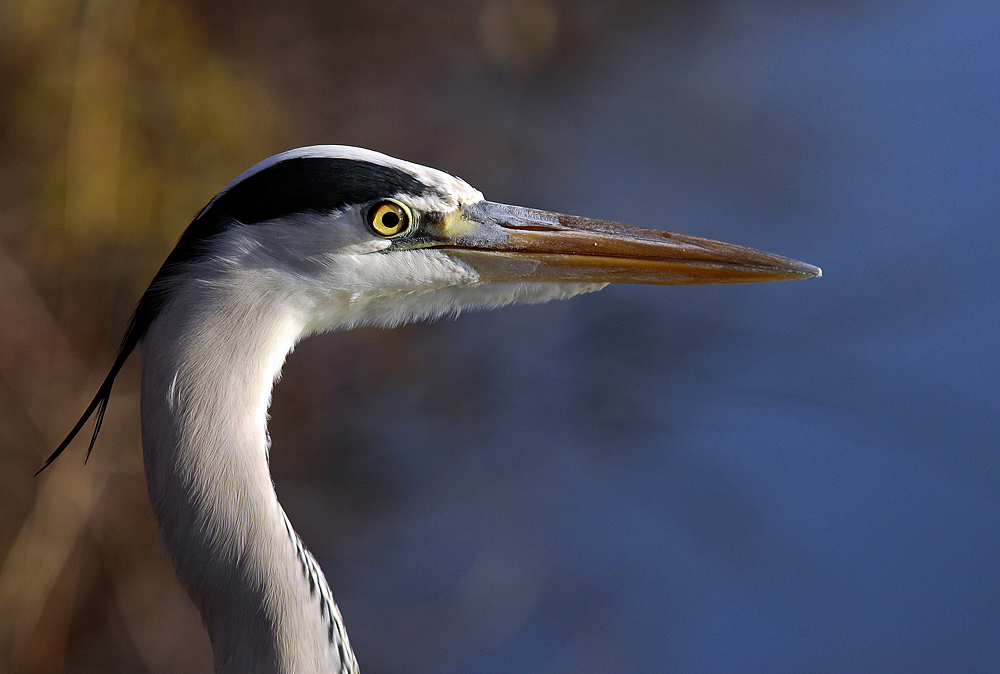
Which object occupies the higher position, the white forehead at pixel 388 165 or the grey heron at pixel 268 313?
the white forehead at pixel 388 165

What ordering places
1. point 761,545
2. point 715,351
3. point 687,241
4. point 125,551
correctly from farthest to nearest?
point 715,351, point 761,545, point 125,551, point 687,241

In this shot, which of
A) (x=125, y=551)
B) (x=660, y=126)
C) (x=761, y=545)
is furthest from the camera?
(x=660, y=126)

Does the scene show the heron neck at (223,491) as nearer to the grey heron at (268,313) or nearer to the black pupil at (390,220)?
the grey heron at (268,313)

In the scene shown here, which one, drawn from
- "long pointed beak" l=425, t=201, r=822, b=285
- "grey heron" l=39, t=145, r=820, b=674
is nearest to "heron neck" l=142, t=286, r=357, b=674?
"grey heron" l=39, t=145, r=820, b=674

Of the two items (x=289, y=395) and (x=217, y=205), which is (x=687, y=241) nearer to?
(x=217, y=205)

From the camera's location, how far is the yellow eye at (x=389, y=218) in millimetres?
826

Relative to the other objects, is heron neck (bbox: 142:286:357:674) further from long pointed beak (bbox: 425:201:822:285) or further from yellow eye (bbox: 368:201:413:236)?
long pointed beak (bbox: 425:201:822:285)

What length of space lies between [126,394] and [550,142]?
2.21 meters

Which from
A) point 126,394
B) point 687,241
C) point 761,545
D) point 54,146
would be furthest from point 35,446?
point 761,545

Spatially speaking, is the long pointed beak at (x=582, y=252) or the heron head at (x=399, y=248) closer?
the heron head at (x=399, y=248)

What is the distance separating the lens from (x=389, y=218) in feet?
2.77

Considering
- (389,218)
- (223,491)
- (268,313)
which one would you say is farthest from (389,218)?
(223,491)

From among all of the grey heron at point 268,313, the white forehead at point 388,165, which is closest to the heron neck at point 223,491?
the grey heron at point 268,313

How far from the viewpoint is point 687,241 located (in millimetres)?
963
